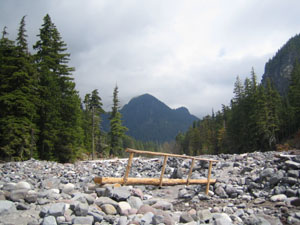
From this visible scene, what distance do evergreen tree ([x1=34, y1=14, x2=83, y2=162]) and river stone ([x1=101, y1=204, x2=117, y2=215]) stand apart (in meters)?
18.8

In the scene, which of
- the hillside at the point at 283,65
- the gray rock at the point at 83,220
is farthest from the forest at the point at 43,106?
the hillside at the point at 283,65

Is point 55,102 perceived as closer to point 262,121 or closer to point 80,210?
point 80,210

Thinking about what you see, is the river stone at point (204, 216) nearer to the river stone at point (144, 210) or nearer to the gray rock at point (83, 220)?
the river stone at point (144, 210)

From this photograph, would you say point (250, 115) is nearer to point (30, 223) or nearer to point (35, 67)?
point (35, 67)

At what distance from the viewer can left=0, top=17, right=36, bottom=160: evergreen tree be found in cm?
1819

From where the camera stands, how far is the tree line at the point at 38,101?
1870cm

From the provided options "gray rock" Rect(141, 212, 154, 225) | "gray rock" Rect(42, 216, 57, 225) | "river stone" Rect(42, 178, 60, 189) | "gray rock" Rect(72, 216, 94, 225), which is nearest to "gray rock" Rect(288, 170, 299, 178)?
"gray rock" Rect(141, 212, 154, 225)

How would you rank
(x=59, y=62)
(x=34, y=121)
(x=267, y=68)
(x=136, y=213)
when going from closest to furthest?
(x=136, y=213)
(x=34, y=121)
(x=59, y=62)
(x=267, y=68)

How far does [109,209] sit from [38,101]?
1986 cm

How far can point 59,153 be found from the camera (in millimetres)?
22875

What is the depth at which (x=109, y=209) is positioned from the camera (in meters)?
4.80

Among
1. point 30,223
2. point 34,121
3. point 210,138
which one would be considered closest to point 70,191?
point 30,223

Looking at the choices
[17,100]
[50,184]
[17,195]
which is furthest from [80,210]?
[17,100]

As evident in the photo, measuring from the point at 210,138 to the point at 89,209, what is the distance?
5930cm
